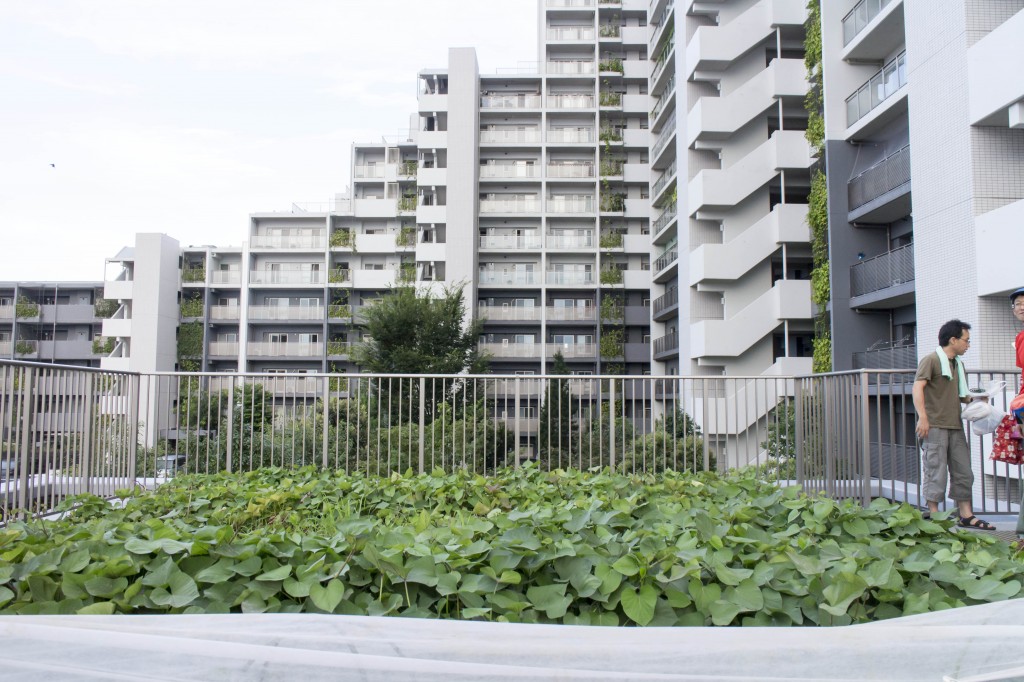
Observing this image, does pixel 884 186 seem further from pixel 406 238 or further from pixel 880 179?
pixel 406 238

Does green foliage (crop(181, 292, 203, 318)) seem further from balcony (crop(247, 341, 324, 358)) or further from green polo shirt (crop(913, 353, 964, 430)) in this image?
green polo shirt (crop(913, 353, 964, 430))

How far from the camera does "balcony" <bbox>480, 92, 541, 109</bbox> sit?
120 feet

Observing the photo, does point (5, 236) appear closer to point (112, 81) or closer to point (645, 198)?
point (112, 81)

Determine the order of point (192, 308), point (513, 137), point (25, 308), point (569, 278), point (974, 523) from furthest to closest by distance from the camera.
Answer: point (25, 308)
point (192, 308)
point (513, 137)
point (569, 278)
point (974, 523)

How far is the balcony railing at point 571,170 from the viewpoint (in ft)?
117

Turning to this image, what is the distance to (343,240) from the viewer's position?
123 feet

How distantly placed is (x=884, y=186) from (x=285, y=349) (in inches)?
1203

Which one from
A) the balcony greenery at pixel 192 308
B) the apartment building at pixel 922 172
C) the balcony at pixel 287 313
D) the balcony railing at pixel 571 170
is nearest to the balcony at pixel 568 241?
the balcony railing at pixel 571 170

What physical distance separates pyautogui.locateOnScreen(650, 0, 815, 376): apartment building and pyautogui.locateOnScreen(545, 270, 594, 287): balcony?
33.4 ft

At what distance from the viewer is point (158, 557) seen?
196 cm

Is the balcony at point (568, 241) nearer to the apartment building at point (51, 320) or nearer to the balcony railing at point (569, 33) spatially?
the balcony railing at point (569, 33)

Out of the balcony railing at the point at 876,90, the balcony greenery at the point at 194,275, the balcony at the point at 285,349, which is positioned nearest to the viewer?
the balcony railing at the point at 876,90

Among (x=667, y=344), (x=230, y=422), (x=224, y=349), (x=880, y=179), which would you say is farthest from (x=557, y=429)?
(x=224, y=349)

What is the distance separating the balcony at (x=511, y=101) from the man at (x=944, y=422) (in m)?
33.2
